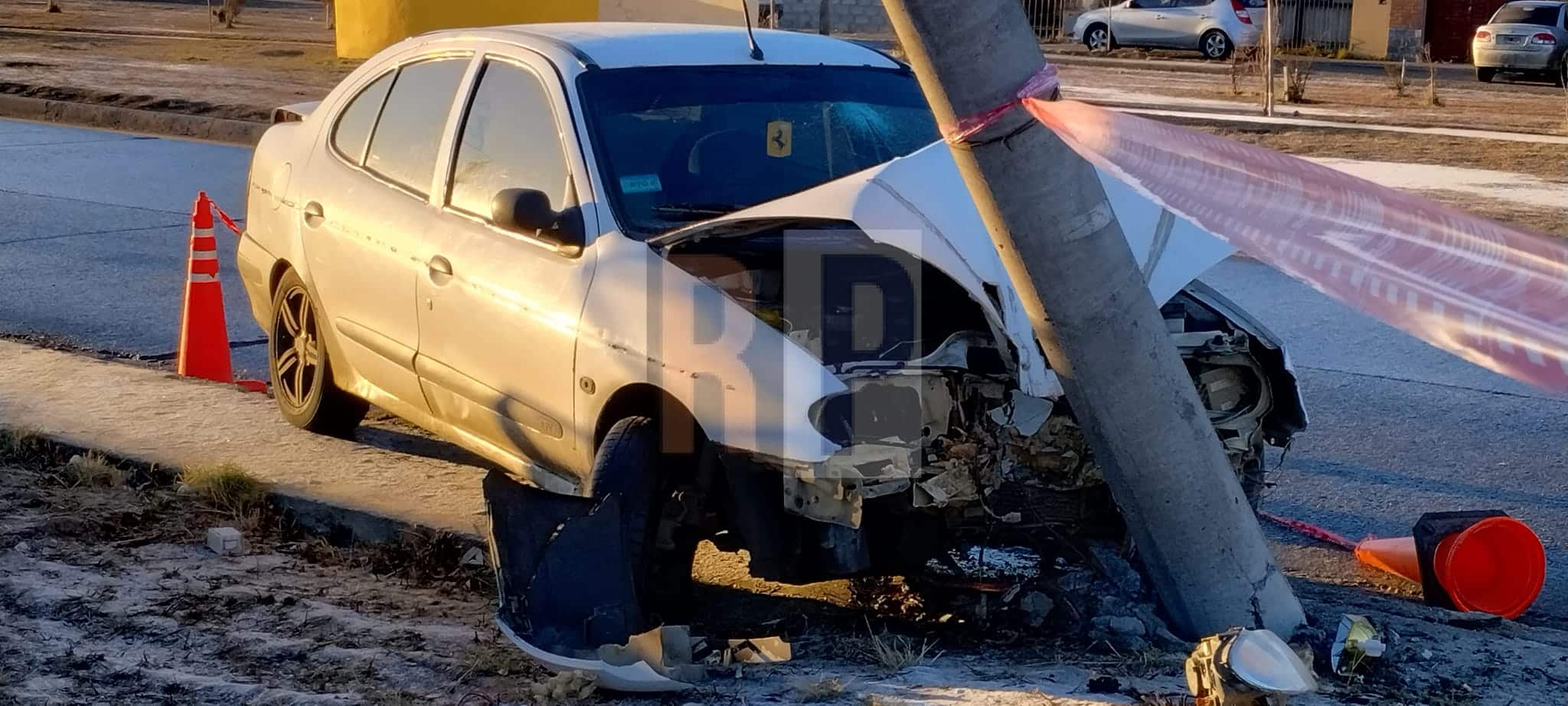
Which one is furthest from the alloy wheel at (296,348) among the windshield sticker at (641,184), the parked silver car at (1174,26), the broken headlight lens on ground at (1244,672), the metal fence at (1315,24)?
the metal fence at (1315,24)

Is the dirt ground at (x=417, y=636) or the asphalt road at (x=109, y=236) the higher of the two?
the asphalt road at (x=109, y=236)

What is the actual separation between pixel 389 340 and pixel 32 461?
5.47 feet

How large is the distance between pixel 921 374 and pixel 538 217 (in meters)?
1.34

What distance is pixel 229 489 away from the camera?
19.5 feet

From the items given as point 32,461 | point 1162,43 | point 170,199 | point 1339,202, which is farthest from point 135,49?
point 1339,202

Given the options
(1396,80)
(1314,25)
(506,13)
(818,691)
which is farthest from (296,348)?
(1314,25)

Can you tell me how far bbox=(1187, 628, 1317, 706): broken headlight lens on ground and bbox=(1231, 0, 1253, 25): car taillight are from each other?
32.5m

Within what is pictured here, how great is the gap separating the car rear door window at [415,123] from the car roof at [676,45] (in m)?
0.16

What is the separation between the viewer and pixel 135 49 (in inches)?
1117

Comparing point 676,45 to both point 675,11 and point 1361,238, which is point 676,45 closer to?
point 1361,238

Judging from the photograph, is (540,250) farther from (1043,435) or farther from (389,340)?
(1043,435)

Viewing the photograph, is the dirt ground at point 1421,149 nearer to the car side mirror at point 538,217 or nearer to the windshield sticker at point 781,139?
the windshield sticker at point 781,139

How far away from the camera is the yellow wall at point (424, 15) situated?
65.0ft

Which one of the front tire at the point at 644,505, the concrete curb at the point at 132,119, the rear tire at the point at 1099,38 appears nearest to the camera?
the front tire at the point at 644,505
